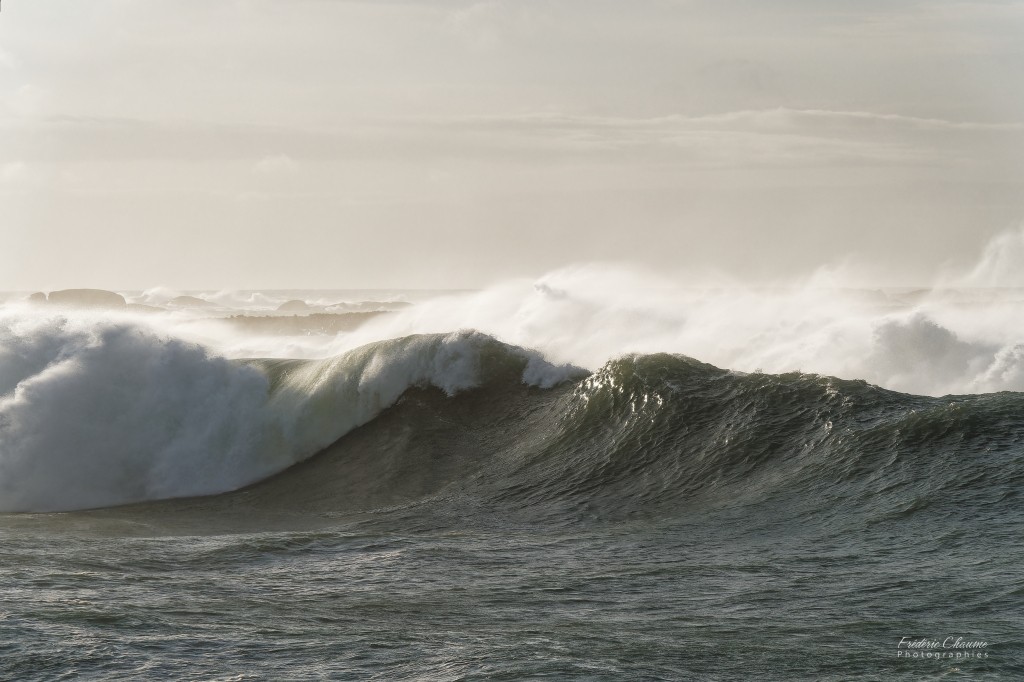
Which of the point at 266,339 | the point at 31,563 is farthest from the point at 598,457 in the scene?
the point at 266,339

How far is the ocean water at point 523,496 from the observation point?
7.48 metres

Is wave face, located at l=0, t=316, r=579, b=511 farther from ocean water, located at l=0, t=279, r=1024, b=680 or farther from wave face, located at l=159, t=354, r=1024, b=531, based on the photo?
wave face, located at l=159, t=354, r=1024, b=531

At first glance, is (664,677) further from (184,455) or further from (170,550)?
(184,455)

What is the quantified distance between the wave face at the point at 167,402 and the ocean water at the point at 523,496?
53 mm

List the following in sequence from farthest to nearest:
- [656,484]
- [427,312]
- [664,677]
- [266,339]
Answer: [266,339], [427,312], [656,484], [664,677]

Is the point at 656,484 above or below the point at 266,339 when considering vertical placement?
below

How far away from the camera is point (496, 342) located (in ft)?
62.4

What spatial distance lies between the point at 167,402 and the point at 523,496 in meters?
7.27

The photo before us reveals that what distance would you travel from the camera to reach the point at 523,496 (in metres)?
13.6

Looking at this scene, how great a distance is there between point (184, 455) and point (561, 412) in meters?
5.96

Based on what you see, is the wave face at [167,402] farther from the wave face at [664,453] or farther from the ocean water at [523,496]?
the wave face at [664,453]

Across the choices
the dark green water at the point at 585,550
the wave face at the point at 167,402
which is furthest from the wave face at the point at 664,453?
the wave face at the point at 167,402

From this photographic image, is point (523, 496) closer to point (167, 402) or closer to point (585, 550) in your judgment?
point (585, 550)

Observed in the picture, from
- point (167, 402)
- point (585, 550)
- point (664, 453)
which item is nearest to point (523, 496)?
point (664, 453)
